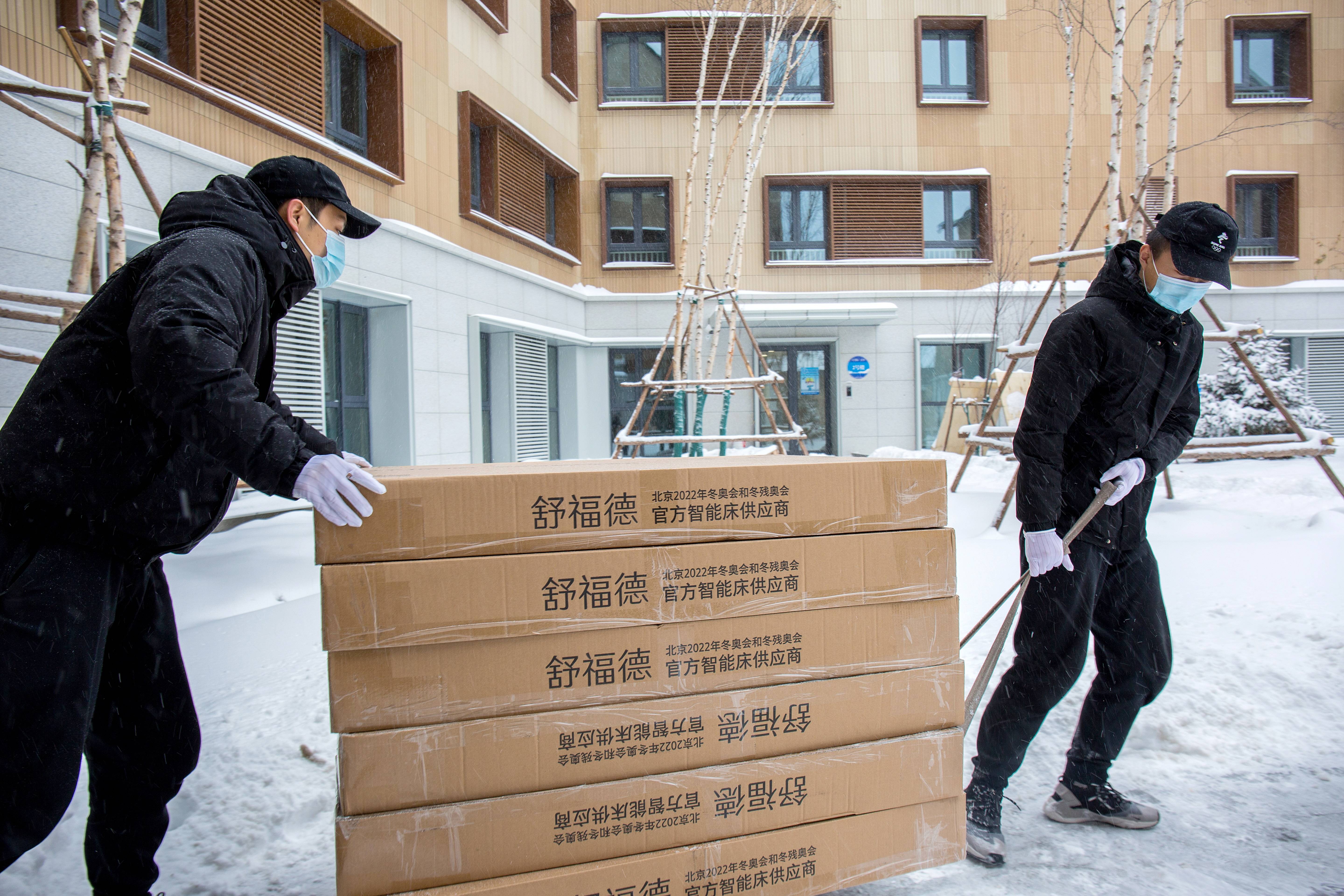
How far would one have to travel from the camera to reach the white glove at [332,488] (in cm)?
140

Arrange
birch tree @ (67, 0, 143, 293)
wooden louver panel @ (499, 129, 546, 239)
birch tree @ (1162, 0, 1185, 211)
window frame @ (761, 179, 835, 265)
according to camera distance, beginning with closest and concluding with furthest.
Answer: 1. birch tree @ (67, 0, 143, 293)
2. birch tree @ (1162, 0, 1185, 211)
3. wooden louver panel @ (499, 129, 546, 239)
4. window frame @ (761, 179, 835, 265)

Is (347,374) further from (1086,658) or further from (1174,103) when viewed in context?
(1174,103)

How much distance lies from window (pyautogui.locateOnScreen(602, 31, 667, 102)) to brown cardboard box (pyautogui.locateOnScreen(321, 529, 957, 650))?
14.4 meters

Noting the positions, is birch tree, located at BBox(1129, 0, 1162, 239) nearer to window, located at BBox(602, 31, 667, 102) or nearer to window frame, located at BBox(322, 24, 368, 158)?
window frame, located at BBox(322, 24, 368, 158)

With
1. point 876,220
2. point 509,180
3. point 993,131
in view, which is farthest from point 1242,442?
point 993,131

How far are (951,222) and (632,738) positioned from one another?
15.1 m

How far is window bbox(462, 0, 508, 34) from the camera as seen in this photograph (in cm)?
1019

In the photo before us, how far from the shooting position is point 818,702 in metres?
1.74

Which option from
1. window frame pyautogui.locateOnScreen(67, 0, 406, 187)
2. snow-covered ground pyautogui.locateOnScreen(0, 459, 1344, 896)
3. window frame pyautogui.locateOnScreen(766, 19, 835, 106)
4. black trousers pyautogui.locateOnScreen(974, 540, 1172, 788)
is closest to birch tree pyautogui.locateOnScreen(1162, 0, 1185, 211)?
snow-covered ground pyautogui.locateOnScreen(0, 459, 1344, 896)

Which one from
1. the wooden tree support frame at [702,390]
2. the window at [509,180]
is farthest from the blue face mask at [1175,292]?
the window at [509,180]

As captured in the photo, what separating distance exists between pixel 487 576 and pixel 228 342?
64 centimetres

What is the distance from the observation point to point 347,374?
8.59 metres

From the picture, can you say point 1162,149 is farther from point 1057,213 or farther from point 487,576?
point 487,576

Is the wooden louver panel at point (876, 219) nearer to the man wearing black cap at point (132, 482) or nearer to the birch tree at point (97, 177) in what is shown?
the birch tree at point (97, 177)
